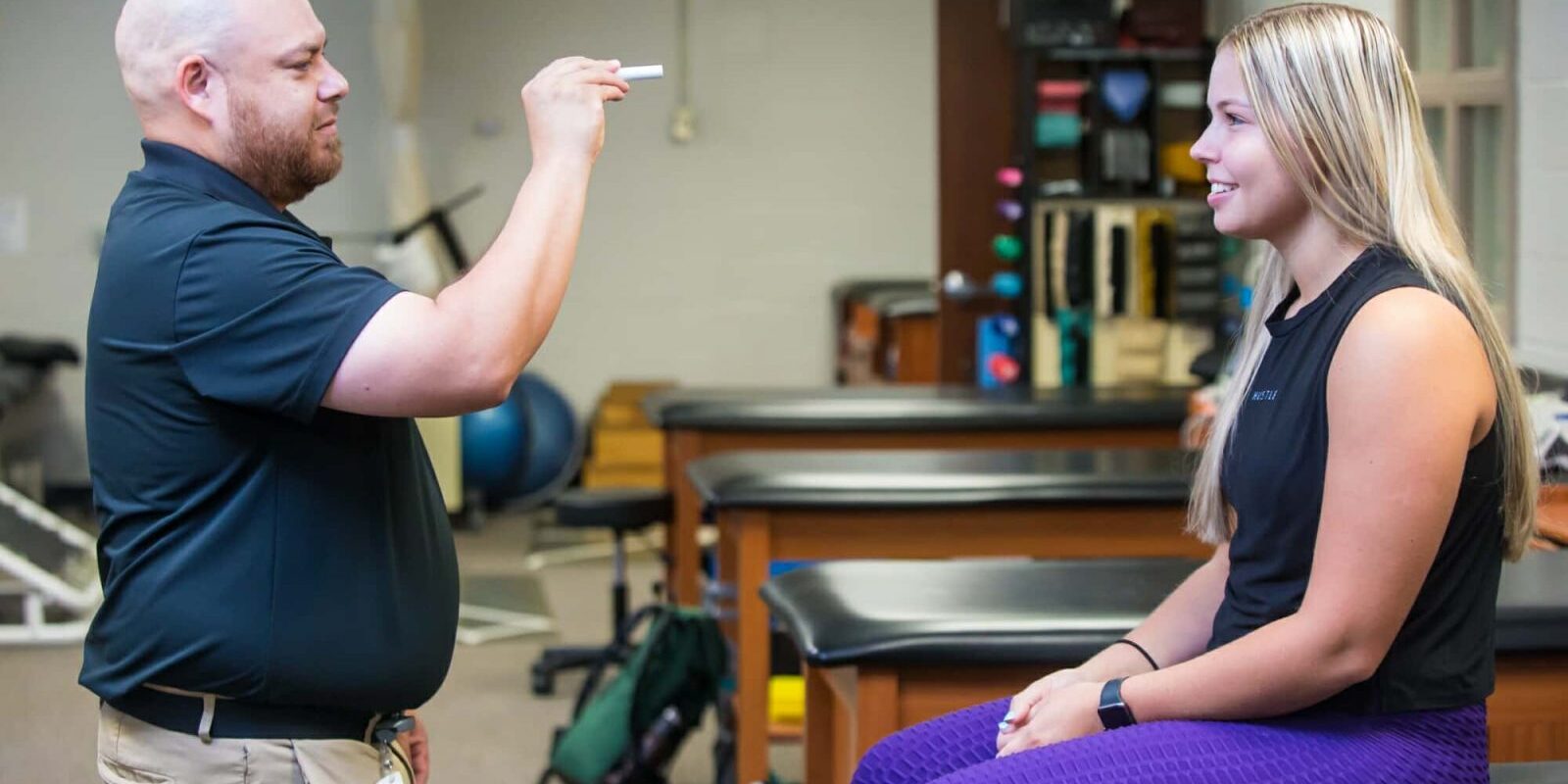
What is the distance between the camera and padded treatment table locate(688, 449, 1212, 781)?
10.9 ft

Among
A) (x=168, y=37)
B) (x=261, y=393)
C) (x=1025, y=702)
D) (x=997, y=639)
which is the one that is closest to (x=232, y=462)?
(x=261, y=393)

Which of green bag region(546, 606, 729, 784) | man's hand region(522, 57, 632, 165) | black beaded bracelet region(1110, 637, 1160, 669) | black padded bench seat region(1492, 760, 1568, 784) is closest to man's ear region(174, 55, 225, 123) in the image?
man's hand region(522, 57, 632, 165)

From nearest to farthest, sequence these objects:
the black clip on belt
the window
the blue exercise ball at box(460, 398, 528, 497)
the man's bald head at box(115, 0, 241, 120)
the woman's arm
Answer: the man's bald head at box(115, 0, 241, 120), the black clip on belt, the woman's arm, the window, the blue exercise ball at box(460, 398, 528, 497)

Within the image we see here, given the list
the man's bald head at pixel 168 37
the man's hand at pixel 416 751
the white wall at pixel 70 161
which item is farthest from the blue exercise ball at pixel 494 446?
the man's bald head at pixel 168 37

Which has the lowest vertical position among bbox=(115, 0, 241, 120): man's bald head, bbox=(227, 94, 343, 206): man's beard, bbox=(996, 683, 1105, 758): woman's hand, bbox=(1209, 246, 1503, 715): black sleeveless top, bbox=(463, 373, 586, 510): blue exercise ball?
bbox=(463, 373, 586, 510): blue exercise ball

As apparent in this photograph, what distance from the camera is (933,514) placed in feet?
11.0

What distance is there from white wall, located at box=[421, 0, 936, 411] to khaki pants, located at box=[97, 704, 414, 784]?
6197 millimetres

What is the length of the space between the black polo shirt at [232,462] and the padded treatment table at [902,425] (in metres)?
2.64

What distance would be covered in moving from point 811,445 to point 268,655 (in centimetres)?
278

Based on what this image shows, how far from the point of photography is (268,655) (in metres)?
1.63

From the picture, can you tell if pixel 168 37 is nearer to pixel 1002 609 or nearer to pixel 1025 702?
pixel 1025 702

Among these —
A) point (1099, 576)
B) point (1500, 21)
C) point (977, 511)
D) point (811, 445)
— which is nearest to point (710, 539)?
point (811, 445)

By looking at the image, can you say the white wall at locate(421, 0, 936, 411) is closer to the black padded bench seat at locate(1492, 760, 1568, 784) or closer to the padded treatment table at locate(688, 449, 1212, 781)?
the padded treatment table at locate(688, 449, 1212, 781)

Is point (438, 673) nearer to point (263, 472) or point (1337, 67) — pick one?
point (263, 472)
